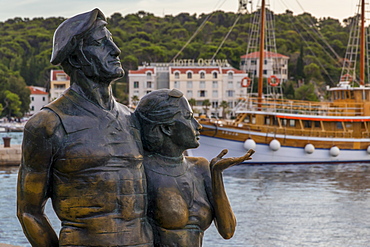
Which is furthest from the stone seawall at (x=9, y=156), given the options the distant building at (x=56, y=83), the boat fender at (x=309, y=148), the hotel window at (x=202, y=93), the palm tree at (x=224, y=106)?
the distant building at (x=56, y=83)

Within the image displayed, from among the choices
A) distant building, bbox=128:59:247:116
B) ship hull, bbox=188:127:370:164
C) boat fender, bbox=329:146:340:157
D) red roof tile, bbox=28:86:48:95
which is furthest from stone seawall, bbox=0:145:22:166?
red roof tile, bbox=28:86:48:95

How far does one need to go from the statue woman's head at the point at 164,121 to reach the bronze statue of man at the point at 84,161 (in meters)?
0.10

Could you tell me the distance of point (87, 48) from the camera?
9.48 feet

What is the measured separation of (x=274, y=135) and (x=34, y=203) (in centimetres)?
3240

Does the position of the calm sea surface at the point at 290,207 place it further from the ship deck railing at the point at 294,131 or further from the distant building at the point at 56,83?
the distant building at the point at 56,83

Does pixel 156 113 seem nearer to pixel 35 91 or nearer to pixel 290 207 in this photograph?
pixel 290 207

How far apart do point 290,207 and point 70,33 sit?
19256 millimetres

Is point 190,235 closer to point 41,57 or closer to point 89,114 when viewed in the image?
point 89,114

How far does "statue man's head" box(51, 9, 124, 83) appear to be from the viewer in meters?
2.85

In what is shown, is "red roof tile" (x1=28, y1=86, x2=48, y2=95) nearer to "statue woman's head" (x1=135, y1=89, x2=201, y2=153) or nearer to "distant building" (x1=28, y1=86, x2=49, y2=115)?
"distant building" (x1=28, y1=86, x2=49, y2=115)

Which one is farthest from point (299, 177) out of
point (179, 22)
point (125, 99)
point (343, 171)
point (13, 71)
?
point (179, 22)

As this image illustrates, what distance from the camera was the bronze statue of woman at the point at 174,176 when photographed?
9.75 feet

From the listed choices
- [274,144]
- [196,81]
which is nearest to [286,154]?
[274,144]

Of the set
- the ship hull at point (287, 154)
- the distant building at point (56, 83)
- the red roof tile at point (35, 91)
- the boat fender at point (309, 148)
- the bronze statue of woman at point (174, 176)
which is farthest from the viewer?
the red roof tile at point (35, 91)
